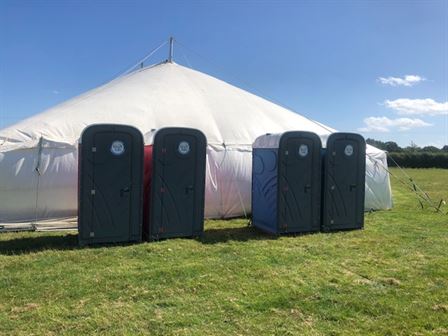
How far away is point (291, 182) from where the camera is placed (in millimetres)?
8125

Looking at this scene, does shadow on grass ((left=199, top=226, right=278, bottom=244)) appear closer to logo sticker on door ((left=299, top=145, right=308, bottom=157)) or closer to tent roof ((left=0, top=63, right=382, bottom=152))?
logo sticker on door ((left=299, top=145, right=308, bottom=157))

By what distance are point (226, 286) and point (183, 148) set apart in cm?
304

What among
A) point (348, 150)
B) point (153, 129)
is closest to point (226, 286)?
point (348, 150)

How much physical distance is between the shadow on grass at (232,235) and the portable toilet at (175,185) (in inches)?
11.9

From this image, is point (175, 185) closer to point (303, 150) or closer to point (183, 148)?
point (183, 148)

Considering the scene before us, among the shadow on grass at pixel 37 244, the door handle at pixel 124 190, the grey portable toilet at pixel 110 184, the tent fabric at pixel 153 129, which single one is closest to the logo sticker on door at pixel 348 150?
the tent fabric at pixel 153 129

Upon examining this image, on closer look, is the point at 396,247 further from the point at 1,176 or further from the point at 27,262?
the point at 1,176

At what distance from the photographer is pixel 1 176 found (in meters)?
8.63

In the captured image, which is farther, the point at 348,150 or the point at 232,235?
the point at 348,150

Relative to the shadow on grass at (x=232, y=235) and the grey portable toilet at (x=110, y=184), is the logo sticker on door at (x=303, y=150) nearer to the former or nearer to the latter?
the shadow on grass at (x=232, y=235)

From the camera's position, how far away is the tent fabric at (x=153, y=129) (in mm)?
8812

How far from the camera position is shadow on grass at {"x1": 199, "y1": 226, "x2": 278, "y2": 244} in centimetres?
766

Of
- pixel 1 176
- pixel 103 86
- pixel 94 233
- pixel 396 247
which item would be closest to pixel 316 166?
pixel 396 247

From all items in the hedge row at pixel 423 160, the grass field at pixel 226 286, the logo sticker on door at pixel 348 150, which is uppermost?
the hedge row at pixel 423 160
